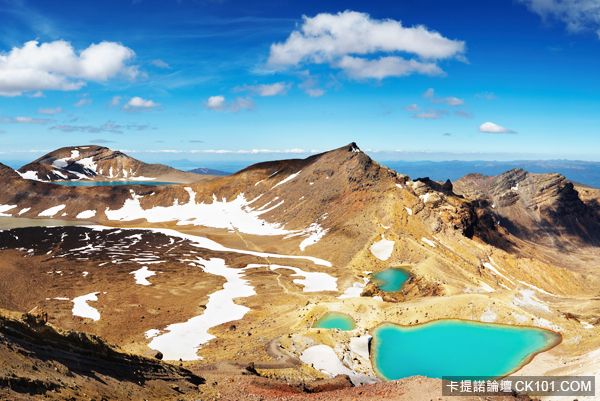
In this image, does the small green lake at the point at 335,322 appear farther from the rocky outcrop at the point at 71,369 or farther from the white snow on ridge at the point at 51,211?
the white snow on ridge at the point at 51,211

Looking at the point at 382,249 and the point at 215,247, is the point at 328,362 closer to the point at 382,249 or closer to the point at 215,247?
the point at 382,249

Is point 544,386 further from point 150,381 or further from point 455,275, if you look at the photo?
point 455,275

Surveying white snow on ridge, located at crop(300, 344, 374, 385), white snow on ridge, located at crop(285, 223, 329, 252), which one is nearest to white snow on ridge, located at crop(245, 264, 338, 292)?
white snow on ridge, located at crop(285, 223, 329, 252)

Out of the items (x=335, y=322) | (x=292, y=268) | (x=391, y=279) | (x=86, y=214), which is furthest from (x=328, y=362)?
(x=86, y=214)

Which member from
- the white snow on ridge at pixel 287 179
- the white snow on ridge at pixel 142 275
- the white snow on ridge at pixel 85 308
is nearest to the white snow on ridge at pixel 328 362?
the white snow on ridge at pixel 85 308

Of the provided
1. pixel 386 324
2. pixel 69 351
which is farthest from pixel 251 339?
pixel 69 351
